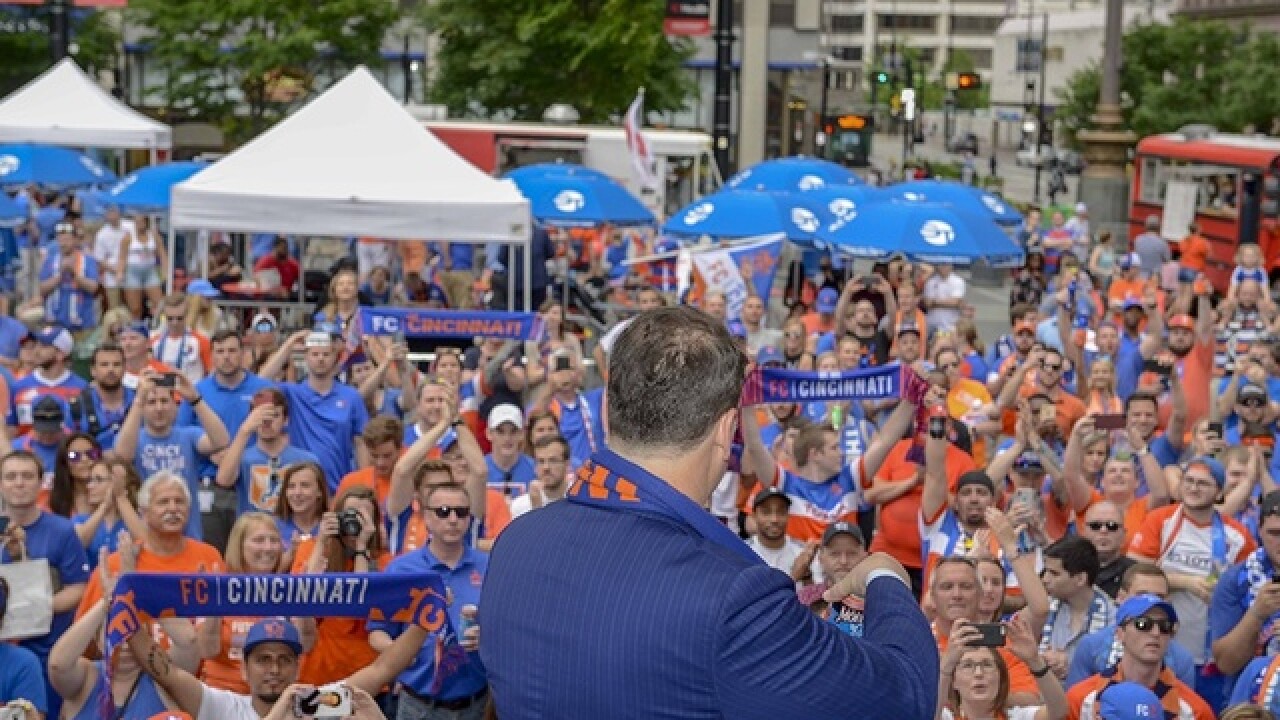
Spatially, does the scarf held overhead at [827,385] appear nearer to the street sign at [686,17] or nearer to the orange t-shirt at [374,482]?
the orange t-shirt at [374,482]

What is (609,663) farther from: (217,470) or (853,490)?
(217,470)

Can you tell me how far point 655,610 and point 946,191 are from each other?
A: 1795 centimetres

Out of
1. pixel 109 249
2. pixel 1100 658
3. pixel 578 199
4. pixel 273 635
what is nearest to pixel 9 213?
pixel 109 249

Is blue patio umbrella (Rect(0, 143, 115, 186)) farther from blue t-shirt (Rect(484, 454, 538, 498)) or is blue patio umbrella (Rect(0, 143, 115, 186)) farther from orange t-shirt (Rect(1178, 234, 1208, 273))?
blue t-shirt (Rect(484, 454, 538, 498))

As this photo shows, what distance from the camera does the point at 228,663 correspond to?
7.87m

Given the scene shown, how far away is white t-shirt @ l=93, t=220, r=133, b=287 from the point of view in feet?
71.9

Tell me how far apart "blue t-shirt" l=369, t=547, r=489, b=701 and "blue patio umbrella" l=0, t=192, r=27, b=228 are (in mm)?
14099

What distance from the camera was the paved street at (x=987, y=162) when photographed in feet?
236

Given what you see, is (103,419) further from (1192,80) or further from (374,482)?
(1192,80)

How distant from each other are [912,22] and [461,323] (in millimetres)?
170618

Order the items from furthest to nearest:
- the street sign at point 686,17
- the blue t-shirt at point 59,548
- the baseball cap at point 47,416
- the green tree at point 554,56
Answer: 1. the green tree at point 554,56
2. the street sign at point 686,17
3. the baseball cap at point 47,416
4. the blue t-shirt at point 59,548

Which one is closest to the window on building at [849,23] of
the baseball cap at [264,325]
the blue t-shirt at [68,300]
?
the blue t-shirt at [68,300]

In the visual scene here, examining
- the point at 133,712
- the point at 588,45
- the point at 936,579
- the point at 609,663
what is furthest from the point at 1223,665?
the point at 588,45

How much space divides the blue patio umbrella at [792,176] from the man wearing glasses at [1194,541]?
16.7m
